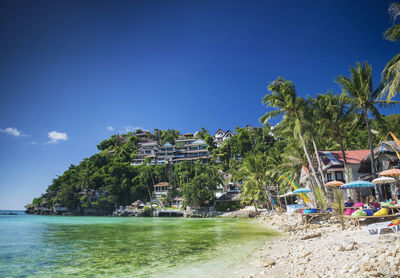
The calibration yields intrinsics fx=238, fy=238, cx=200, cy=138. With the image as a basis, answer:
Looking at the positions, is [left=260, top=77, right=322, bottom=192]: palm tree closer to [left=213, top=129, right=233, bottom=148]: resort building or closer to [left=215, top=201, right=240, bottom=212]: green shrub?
[left=215, top=201, right=240, bottom=212]: green shrub

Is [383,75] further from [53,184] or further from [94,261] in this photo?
[53,184]

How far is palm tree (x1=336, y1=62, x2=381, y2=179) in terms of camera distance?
18328 millimetres

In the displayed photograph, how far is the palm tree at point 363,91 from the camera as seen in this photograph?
1833 cm

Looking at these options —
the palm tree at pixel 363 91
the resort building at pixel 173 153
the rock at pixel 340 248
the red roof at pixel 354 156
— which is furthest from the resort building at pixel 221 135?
the rock at pixel 340 248

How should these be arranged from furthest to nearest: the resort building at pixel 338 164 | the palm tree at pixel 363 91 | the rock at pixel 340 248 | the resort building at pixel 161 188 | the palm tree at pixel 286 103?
the resort building at pixel 161 188 → the resort building at pixel 338 164 → the palm tree at pixel 286 103 → the palm tree at pixel 363 91 → the rock at pixel 340 248

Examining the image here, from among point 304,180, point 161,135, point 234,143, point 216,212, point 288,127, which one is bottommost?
point 216,212

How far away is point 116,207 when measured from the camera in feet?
208

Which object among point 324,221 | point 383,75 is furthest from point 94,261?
point 383,75

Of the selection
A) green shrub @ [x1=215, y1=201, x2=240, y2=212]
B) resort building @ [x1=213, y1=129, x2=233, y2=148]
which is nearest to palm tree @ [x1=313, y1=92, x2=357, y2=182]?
green shrub @ [x1=215, y1=201, x2=240, y2=212]

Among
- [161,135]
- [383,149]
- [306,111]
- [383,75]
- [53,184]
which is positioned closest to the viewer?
[383,75]

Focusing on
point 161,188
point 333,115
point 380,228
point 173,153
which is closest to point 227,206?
point 161,188

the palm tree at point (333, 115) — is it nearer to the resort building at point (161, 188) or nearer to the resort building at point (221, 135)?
the resort building at point (161, 188)

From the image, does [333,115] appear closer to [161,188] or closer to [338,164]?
[338,164]

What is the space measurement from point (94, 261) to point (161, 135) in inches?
3850
